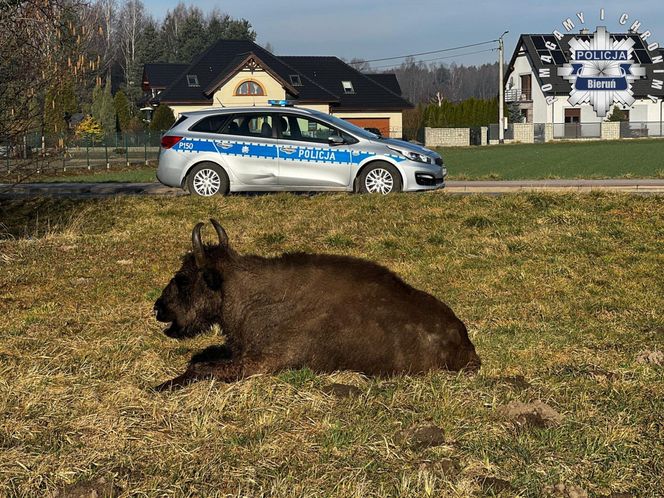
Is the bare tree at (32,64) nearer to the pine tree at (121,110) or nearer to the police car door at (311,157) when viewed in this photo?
the police car door at (311,157)

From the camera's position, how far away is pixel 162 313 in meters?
6.88

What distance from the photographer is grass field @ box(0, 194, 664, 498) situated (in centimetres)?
472

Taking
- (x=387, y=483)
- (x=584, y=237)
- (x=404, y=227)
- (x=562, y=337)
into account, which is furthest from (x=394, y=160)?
(x=387, y=483)

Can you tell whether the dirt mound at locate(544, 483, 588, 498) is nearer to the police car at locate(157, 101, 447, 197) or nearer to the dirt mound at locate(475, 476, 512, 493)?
the dirt mound at locate(475, 476, 512, 493)

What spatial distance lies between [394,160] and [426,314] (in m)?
10.9

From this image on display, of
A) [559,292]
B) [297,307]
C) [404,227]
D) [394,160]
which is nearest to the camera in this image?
[297,307]

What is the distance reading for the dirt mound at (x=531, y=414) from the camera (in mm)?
5496

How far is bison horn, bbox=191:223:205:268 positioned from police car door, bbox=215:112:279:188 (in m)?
10.9

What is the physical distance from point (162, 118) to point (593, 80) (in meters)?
45.4

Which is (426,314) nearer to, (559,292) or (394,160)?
(559,292)

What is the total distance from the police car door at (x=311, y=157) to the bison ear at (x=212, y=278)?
1070cm

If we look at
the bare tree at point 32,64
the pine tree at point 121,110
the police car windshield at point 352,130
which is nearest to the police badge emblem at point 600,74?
the pine tree at point 121,110

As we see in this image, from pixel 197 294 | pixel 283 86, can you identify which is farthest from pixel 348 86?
pixel 197 294

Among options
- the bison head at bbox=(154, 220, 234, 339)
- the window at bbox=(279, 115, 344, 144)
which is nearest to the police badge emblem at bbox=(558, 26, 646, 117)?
the window at bbox=(279, 115, 344, 144)
